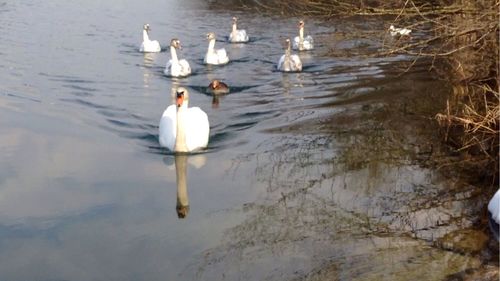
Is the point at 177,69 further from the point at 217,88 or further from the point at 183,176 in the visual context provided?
the point at 183,176

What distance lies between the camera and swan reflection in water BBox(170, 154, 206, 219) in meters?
9.52

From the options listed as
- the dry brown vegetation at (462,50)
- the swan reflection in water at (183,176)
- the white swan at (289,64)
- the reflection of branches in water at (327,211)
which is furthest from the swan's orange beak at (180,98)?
the white swan at (289,64)

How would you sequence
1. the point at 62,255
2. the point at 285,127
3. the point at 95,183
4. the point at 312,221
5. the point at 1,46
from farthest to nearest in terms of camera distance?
1. the point at 1,46
2. the point at 285,127
3. the point at 95,183
4. the point at 312,221
5. the point at 62,255

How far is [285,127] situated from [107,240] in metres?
5.63

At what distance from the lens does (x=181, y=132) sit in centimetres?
1175

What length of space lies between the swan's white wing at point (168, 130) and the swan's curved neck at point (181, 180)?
0.35 m

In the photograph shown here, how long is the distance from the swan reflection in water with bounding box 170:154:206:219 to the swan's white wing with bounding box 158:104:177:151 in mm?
327

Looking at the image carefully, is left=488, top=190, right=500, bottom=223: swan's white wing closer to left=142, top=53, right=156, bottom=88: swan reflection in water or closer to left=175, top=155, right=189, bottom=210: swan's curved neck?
left=175, top=155, right=189, bottom=210: swan's curved neck

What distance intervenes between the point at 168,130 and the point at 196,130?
18.6 inches

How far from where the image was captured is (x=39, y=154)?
38.8 feet

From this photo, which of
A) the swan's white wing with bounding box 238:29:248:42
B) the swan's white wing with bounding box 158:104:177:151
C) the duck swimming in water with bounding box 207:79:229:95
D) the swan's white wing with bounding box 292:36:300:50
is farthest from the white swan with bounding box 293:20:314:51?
Answer: the swan's white wing with bounding box 158:104:177:151

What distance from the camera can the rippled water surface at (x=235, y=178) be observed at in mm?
8008

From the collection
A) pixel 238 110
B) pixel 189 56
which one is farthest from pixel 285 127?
pixel 189 56

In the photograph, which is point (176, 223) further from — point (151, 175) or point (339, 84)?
point (339, 84)
